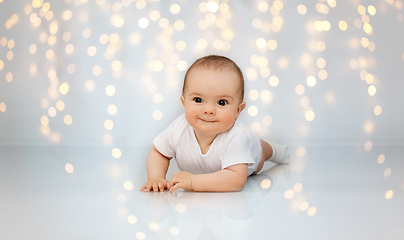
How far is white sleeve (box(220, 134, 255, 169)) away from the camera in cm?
94

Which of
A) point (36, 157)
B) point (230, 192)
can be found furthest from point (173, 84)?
point (230, 192)

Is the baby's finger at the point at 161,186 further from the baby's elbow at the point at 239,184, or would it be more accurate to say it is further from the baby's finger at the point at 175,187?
the baby's elbow at the point at 239,184

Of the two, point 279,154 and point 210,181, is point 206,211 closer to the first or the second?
point 210,181

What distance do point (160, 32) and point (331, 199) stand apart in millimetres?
1127

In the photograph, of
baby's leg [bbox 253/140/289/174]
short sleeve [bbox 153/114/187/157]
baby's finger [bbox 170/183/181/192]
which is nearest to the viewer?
baby's finger [bbox 170/183/181/192]

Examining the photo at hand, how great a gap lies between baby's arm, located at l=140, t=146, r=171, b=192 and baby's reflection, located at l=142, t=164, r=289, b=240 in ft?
0.09

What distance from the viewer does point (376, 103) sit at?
1.77m

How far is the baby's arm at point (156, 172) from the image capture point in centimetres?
93

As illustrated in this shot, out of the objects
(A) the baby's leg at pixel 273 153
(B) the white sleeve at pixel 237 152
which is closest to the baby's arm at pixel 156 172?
(B) the white sleeve at pixel 237 152

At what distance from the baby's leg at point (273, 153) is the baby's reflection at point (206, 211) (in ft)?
0.69

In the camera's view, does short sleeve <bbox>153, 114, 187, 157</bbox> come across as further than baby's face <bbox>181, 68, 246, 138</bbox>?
Yes

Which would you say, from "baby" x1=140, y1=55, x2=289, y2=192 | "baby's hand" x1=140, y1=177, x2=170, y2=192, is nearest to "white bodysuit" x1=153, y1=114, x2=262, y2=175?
"baby" x1=140, y1=55, x2=289, y2=192

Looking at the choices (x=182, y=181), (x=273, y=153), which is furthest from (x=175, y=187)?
(x=273, y=153)

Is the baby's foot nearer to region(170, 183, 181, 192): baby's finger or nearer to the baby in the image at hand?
the baby
